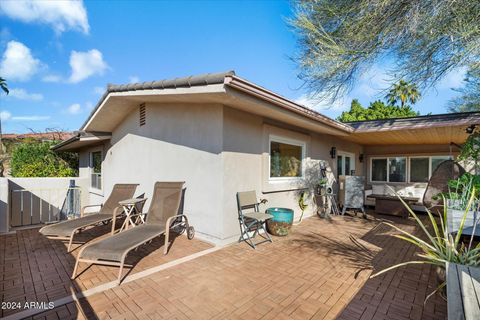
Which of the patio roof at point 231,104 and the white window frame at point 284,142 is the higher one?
the patio roof at point 231,104

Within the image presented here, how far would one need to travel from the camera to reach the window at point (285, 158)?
22.0 feet

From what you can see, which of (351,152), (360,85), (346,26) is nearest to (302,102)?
(360,85)

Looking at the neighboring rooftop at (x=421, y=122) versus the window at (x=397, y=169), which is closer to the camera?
the neighboring rooftop at (x=421, y=122)

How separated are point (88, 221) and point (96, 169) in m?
6.65

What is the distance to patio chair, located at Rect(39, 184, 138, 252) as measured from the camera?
15.2 ft

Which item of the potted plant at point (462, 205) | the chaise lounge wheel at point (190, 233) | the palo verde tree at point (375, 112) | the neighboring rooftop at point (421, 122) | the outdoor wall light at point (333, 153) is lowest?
the chaise lounge wheel at point (190, 233)

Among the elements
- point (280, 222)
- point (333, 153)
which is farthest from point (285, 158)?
point (333, 153)

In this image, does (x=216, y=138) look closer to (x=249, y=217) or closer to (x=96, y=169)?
(x=249, y=217)

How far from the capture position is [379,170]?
1245 cm

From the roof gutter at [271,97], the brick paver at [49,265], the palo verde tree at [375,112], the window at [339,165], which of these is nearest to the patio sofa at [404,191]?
the window at [339,165]

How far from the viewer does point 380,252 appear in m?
4.89

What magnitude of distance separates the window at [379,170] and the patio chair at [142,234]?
1086 centimetres

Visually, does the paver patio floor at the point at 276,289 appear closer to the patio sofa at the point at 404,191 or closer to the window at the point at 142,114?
the window at the point at 142,114

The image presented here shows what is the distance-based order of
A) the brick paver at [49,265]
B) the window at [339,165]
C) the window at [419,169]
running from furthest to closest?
the window at [419,169]
the window at [339,165]
the brick paver at [49,265]
